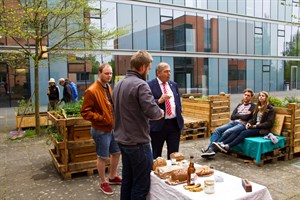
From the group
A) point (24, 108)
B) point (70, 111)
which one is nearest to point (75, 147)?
point (70, 111)

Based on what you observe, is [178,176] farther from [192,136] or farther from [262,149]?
[192,136]

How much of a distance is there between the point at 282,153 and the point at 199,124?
2554mm

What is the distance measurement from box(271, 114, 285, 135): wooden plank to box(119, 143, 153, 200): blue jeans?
155 inches

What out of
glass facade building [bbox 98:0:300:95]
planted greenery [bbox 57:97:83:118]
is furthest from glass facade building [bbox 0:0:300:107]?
planted greenery [bbox 57:97:83:118]

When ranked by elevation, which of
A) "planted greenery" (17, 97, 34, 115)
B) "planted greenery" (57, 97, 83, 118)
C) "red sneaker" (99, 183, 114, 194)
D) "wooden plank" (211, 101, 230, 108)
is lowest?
"red sneaker" (99, 183, 114, 194)

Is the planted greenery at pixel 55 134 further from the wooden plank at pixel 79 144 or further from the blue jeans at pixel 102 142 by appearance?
the blue jeans at pixel 102 142

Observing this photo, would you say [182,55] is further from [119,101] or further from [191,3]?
[119,101]

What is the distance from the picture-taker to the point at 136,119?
9.40 ft

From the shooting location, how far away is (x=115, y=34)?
920cm

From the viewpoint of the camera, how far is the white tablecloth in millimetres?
2545

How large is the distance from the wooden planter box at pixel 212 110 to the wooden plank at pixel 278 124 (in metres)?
2.17

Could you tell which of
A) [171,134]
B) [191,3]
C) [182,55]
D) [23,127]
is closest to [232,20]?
[191,3]

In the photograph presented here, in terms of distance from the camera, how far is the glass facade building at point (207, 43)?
19188 mm

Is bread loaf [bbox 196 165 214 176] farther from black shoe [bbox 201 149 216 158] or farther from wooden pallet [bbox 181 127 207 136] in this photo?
wooden pallet [bbox 181 127 207 136]
